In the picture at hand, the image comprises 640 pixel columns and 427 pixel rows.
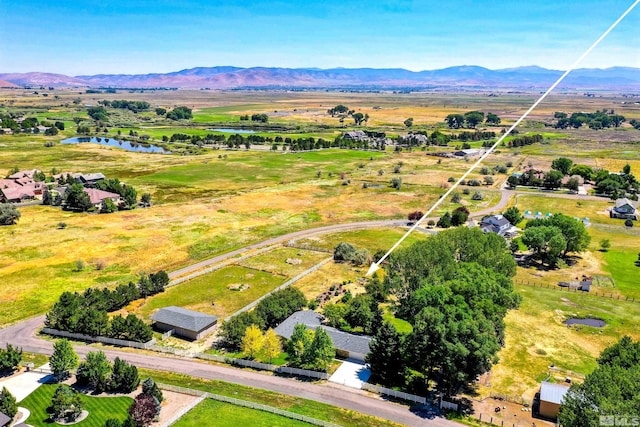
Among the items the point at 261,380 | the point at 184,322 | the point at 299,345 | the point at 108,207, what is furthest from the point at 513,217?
the point at 108,207

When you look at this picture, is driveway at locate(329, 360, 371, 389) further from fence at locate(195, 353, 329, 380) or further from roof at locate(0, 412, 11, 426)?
roof at locate(0, 412, 11, 426)

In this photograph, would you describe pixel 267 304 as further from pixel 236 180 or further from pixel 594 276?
pixel 236 180

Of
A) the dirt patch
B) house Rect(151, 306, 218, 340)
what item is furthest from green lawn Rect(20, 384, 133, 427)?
the dirt patch

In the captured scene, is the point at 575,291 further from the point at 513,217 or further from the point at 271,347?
the point at 271,347

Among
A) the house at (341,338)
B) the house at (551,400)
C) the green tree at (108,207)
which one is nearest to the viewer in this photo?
the house at (551,400)

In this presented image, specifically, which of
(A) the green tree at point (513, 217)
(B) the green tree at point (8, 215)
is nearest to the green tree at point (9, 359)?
(B) the green tree at point (8, 215)

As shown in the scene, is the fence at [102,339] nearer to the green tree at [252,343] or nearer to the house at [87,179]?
the green tree at [252,343]

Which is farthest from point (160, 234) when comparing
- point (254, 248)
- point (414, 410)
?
point (414, 410)
